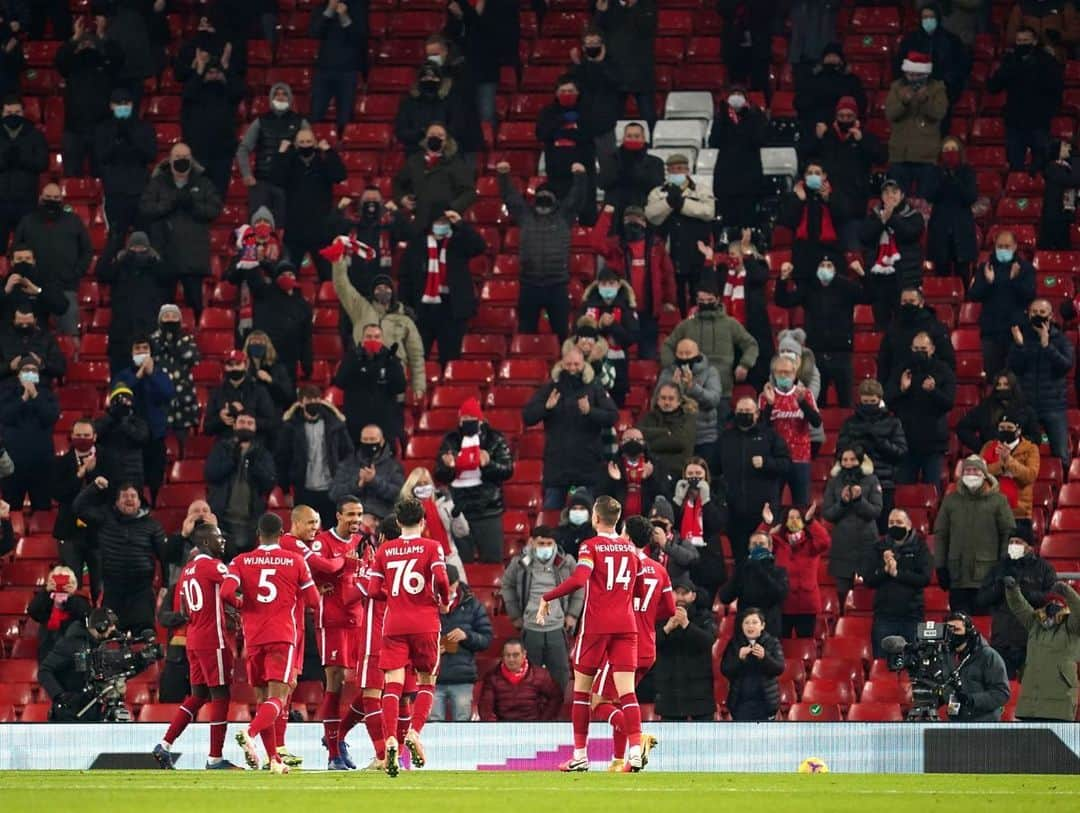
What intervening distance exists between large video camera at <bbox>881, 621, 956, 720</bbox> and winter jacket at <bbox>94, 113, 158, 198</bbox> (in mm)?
10681

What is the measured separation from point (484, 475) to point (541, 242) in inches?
127

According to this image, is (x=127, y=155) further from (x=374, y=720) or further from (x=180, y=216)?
(x=374, y=720)

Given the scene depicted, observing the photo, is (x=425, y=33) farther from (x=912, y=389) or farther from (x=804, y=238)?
(x=912, y=389)

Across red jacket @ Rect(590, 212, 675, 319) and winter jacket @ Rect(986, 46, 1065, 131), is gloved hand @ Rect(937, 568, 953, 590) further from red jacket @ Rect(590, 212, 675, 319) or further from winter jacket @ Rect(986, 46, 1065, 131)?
winter jacket @ Rect(986, 46, 1065, 131)

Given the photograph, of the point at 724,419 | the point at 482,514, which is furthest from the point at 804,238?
the point at 482,514

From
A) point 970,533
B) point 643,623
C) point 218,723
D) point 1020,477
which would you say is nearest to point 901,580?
point 970,533

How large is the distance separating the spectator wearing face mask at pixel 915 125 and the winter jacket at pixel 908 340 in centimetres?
276

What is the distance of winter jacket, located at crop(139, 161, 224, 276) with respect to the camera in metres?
26.0

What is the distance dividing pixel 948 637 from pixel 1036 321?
4631 millimetres

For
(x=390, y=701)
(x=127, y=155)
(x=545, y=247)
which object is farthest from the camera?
(x=127, y=155)

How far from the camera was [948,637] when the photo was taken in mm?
20641

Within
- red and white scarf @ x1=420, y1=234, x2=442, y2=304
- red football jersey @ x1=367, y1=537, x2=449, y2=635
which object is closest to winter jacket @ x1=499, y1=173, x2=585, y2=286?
red and white scarf @ x1=420, y1=234, x2=442, y2=304

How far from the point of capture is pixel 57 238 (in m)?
26.2

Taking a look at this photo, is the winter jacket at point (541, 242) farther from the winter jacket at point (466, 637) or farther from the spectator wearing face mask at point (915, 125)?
the winter jacket at point (466, 637)
